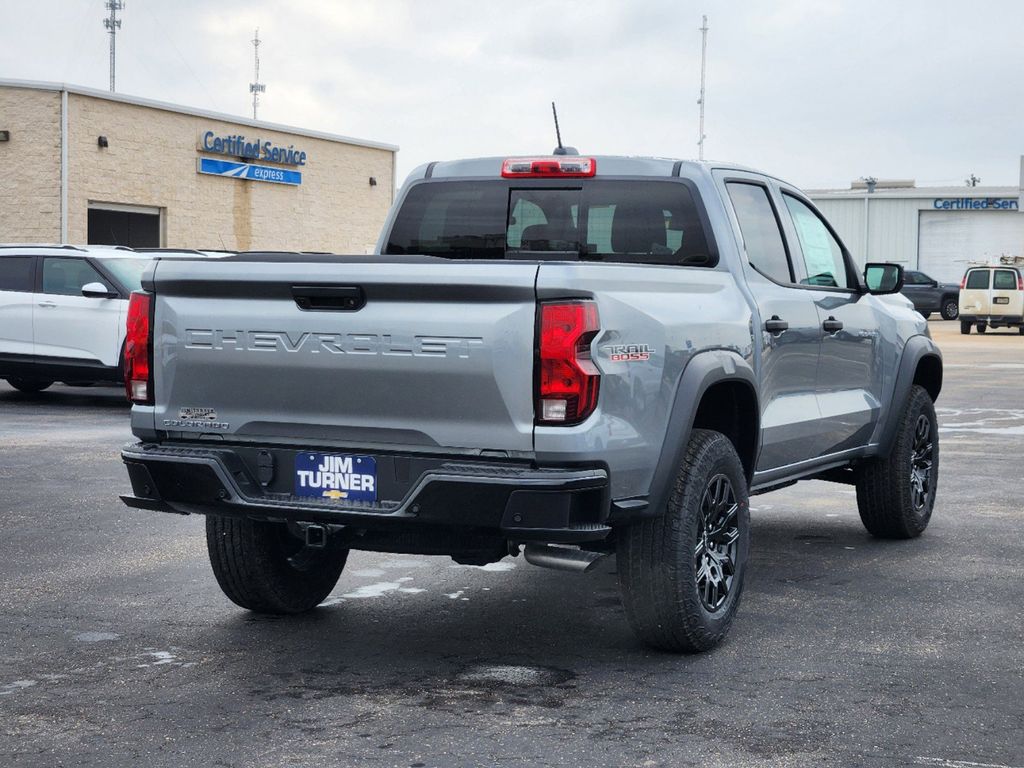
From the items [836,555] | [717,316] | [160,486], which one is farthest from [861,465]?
[160,486]

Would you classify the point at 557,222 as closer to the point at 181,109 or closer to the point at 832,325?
the point at 832,325

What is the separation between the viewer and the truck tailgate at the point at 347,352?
16.3 ft

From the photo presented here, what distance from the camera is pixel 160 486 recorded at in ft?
18.1

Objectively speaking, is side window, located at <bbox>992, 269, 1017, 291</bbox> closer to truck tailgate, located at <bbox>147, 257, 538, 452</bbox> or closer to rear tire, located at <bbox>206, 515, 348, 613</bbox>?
rear tire, located at <bbox>206, 515, 348, 613</bbox>

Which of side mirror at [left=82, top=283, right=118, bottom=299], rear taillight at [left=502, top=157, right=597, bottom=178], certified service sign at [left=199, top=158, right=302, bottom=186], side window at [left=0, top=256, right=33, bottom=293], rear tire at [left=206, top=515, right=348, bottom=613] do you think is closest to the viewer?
rear tire at [left=206, top=515, right=348, bottom=613]

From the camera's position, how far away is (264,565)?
6.20m

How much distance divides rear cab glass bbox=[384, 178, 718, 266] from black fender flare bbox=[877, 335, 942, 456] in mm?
2183

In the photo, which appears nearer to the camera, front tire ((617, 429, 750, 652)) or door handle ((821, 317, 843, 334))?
front tire ((617, 429, 750, 652))

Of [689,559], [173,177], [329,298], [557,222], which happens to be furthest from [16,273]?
[173,177]

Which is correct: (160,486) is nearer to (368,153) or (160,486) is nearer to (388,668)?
(388,668)

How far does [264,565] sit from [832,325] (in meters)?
2.98

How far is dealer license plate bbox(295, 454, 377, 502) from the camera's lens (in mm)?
5207

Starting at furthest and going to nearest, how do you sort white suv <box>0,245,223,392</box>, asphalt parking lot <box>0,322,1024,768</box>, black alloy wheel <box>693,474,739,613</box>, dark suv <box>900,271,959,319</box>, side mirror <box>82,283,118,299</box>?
1. dark suv <box>900,271,959,319</box>
2. white suv <box>0,245,223,392</box>
3. side mirror <box>82,283,118,299</box>
4. black alloy wheel <box>693,474,739,613</box>
5. asphalt parking lot <box>0,322,1024,768</box>

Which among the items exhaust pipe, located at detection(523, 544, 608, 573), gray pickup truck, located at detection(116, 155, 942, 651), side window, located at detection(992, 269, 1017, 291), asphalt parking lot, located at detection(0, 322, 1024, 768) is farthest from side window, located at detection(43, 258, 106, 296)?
side window, located at detection(992, 269, 1017, 291)
